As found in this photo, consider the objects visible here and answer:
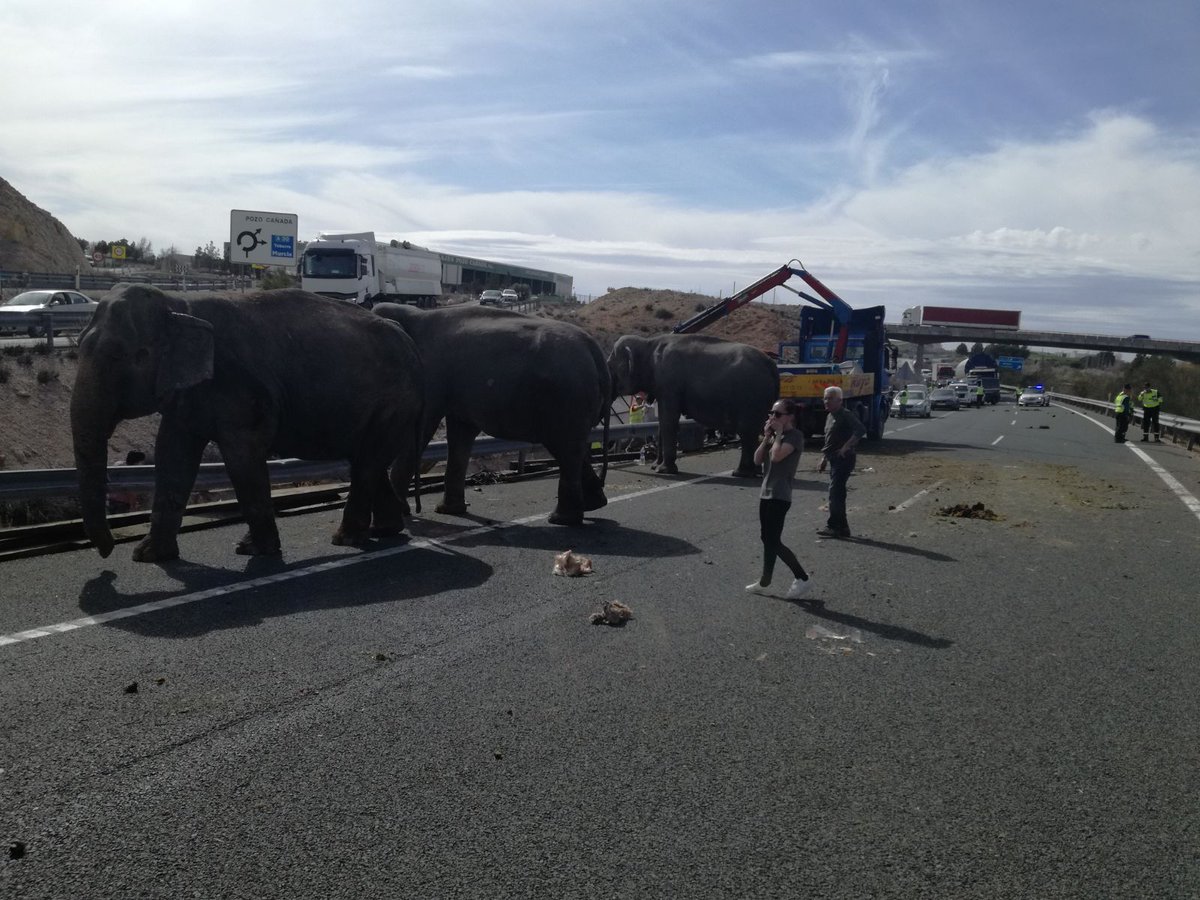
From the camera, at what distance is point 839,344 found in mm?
26219

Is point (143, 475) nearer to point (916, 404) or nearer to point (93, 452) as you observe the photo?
point (93, 452)

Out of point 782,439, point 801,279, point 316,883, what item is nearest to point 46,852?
point 316,883

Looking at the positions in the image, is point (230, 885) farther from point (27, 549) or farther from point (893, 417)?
point (893, 417)

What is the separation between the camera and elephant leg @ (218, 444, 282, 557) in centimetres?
889

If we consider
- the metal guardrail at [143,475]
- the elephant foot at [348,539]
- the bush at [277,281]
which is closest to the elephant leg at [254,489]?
the elephant foot at [348,539]

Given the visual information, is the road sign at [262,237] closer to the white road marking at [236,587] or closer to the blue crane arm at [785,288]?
the blue crane arm at [785,288]

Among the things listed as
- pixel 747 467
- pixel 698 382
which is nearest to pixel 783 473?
pixel 747 467

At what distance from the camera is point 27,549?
343 inches

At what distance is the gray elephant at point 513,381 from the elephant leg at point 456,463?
0.04 ft

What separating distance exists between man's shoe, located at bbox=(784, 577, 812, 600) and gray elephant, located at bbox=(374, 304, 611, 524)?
11.7 feet

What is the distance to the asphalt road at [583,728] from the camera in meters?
3.96

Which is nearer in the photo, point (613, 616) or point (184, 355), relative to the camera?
point (613, 616)

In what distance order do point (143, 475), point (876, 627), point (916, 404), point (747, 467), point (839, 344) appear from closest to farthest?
point (876, 627), point (143, 475), point (747, 467), point (839, 344), point (916, 404)

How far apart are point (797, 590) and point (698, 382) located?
1072 centimetres
